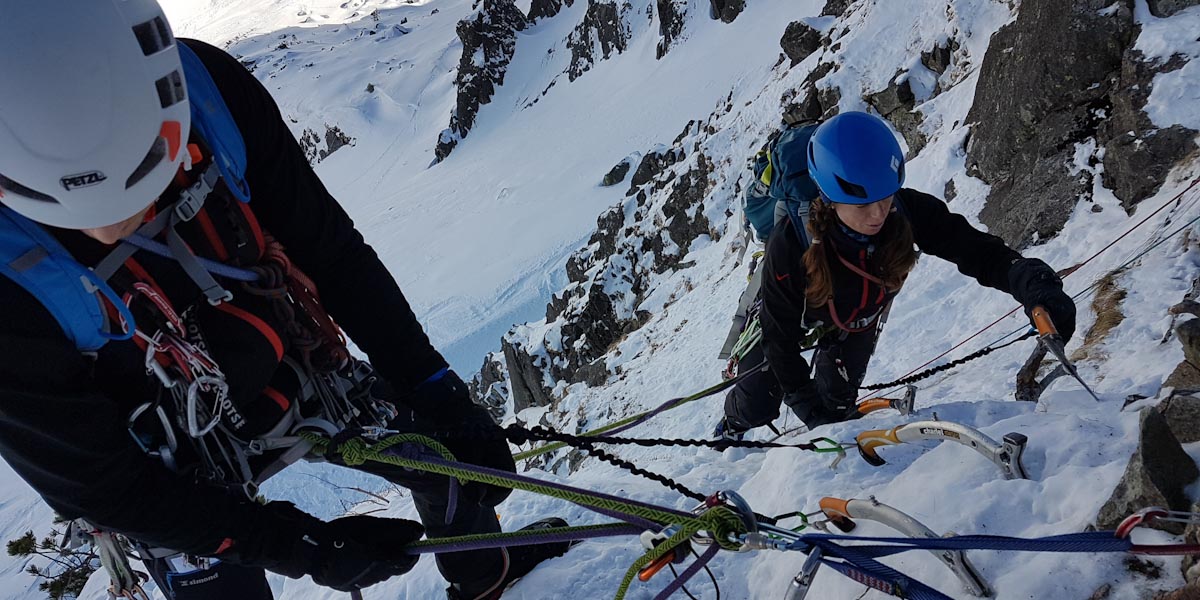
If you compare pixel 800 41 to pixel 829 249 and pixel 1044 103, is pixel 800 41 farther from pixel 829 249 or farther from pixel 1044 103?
pixel 829 249

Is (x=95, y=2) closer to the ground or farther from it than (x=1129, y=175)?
farther from it

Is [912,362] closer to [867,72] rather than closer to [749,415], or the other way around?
[749,415]

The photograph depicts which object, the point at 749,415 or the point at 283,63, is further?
the point at 283,63

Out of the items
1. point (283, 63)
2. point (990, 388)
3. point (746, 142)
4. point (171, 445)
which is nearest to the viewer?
point (171, 445)

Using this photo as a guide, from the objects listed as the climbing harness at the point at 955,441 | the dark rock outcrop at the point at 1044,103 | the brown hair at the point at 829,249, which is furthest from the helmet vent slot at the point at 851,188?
the dark rock outcrop at the point at 1044,103

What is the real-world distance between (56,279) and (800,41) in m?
18.3

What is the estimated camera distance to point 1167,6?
17.9 ft

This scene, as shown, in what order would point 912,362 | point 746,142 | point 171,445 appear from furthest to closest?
point 746,142 < point 912,362 < point 171,445

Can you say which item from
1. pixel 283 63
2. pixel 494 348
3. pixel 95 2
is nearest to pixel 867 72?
pixel 95 2

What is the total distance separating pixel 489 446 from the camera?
2.31 meters

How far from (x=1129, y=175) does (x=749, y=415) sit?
3725 mm

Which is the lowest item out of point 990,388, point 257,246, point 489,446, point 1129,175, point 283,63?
point 990,388

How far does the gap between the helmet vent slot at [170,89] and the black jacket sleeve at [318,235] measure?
24 cm

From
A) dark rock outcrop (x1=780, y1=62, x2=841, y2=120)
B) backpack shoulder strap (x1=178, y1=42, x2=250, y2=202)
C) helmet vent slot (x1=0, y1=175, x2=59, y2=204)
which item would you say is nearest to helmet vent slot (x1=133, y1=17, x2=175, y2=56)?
backpack shoulder strap (x1=178, y1=42, x2=250, y2=202)
